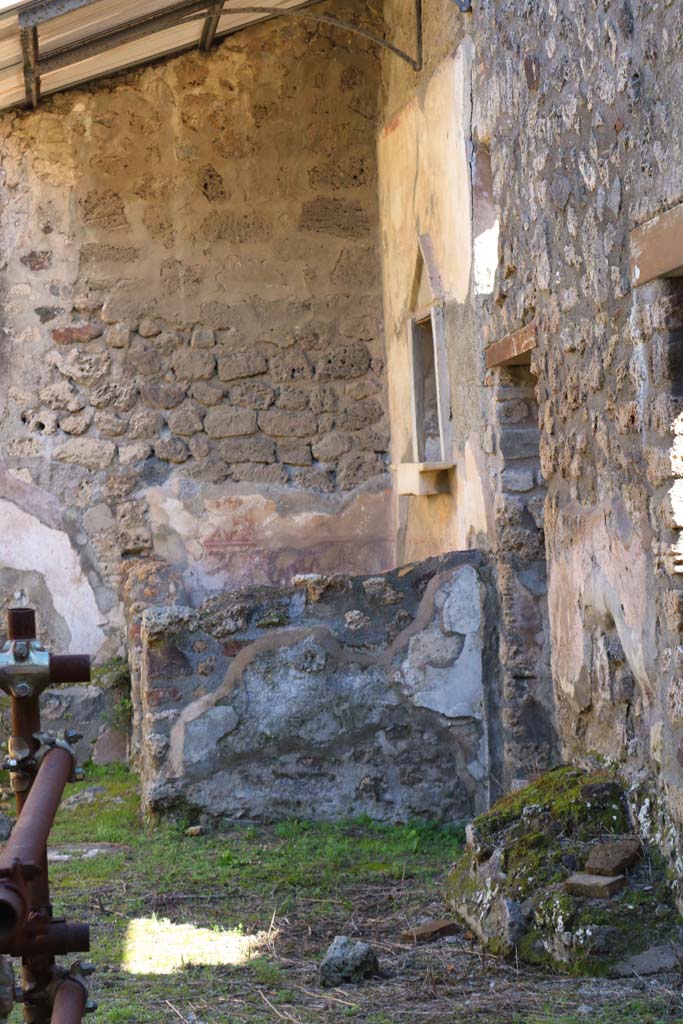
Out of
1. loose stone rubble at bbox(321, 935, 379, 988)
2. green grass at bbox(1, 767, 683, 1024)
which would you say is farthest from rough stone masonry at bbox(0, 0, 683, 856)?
loose stone rubble at bbox(321, 935, 379, 988)

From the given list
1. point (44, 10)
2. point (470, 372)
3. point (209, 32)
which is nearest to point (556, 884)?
point (470, 372)

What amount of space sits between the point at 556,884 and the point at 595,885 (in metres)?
0.15

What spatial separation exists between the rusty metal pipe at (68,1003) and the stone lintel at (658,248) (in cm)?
219

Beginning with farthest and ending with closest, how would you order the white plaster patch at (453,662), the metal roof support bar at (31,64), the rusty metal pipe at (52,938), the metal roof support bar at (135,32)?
the metal roof support bar at (135,32)
the metal roof support bar at (31,64)
the white plaster patch at (453,662)
the rusty metal pipe at (52,938)

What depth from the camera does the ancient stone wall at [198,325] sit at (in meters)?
7.37

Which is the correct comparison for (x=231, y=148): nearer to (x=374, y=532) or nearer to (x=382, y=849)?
(x=374, y=532)

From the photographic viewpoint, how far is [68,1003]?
6.04 feet

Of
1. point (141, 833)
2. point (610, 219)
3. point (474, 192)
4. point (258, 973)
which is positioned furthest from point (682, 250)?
point (141, 833)

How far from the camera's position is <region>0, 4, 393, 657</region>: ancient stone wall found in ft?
24.2

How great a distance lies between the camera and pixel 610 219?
3785 millimetres

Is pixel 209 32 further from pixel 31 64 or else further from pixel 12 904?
pixel 12 904

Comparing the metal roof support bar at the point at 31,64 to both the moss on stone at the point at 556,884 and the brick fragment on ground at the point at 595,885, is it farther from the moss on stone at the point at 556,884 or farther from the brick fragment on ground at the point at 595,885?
the brick fragment on ground at the point at 595,885

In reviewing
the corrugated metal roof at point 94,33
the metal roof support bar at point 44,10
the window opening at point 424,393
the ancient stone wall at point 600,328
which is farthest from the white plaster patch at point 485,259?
the metal roof support bar at point 44,10

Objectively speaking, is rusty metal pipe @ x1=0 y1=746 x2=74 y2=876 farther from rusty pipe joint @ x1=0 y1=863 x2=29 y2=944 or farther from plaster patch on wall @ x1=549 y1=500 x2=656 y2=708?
plaster patch on wall @ x1=549 y1=500 x2=656 y2=708
